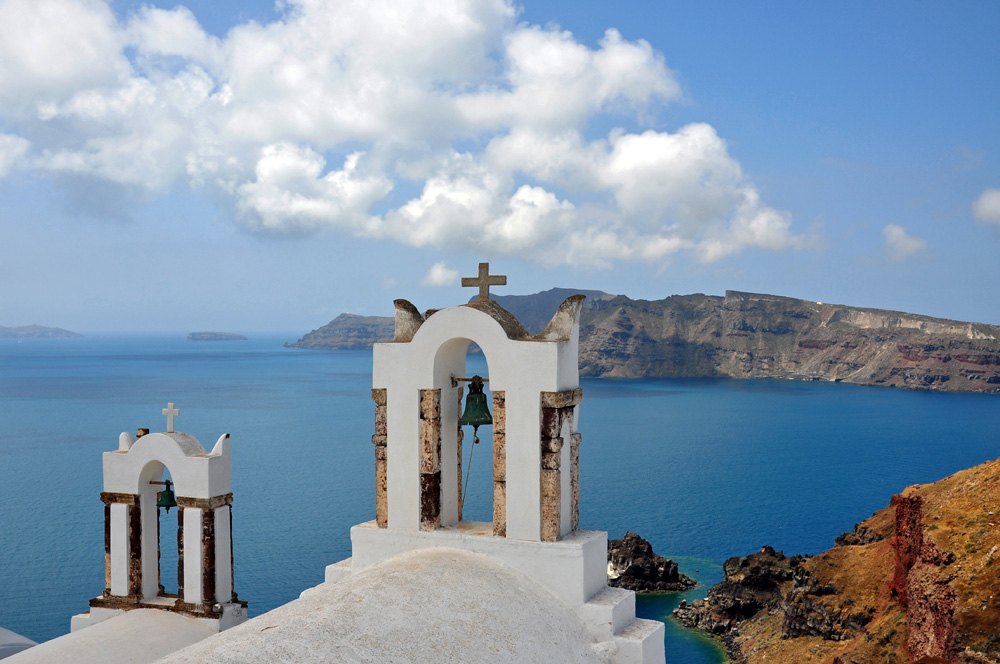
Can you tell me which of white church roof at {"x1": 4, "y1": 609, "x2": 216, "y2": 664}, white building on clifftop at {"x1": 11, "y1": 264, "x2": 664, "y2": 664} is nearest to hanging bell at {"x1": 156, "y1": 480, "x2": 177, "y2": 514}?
white building on clifftop at {"x1": 11, "y1": 264, "x2": 664, "y2": 664}

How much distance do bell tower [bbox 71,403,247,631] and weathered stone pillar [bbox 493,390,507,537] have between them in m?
4.51

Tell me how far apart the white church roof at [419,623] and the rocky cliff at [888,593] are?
1474 cm

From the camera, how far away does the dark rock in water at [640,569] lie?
43344 mm

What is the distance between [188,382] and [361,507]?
343ft

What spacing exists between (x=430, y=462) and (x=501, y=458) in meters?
1.04

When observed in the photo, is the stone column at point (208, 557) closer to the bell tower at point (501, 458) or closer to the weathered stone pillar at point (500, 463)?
the bell tower at point (501, 458)

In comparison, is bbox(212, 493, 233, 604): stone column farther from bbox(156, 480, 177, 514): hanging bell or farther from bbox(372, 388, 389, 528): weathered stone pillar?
bbox(372, 388, 389, 528): weathered stone pillar

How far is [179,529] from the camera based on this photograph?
1226 cm

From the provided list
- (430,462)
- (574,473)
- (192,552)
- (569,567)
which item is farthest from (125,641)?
(574,473)

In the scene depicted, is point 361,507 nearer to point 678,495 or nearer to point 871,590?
point 678,495

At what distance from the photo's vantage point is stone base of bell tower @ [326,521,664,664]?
10016 millimetres

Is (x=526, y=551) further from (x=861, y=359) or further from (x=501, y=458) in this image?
(x=861, y=359)

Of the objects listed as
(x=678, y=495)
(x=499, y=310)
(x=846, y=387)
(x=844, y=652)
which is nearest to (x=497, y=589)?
(x=499, y=310)

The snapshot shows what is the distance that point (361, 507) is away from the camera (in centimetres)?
5800
